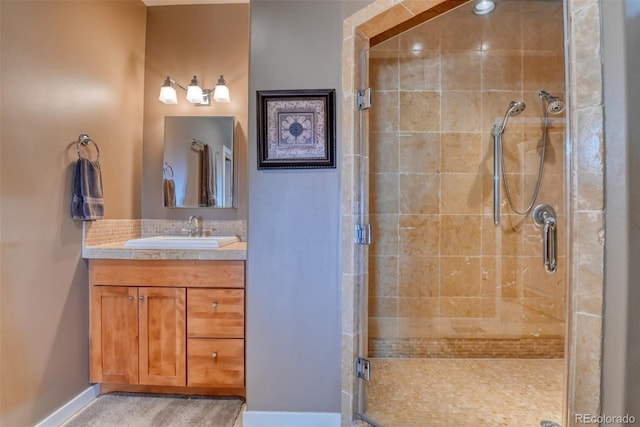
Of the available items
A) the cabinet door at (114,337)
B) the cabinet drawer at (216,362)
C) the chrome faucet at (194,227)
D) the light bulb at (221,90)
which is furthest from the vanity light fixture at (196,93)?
the cabinet drawer at (216,362)

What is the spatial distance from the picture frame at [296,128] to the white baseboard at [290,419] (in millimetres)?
1276

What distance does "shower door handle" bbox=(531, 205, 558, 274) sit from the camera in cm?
156

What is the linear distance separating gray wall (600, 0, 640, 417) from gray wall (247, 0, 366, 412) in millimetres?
1000

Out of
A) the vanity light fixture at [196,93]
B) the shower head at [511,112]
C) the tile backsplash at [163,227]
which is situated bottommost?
the tile backsplash at [163,227]

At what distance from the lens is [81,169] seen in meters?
1.69

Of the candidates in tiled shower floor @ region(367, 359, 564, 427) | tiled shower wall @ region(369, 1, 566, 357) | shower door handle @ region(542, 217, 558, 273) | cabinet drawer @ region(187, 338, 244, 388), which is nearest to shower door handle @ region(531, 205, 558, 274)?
shower door handle @ region(542, 217, 558, 273)

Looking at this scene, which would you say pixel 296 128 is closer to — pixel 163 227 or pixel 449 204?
pixel 449 204

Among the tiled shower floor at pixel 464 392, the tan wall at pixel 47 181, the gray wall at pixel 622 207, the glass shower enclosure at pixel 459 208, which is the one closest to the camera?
the gray wall at pixel 622 207

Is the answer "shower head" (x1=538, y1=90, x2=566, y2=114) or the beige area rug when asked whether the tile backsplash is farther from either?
"shower head" (x1=538, y1=90, x2=566, y2=114)

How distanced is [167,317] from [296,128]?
1.32 metres

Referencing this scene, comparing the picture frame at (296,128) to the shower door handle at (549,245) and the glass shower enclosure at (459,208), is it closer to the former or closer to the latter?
the glass shower enclosure at (459,208)

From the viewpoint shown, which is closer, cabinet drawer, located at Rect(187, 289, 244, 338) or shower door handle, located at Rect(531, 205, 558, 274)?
shower door handle, located at Rect(531, 205, 558, 274)

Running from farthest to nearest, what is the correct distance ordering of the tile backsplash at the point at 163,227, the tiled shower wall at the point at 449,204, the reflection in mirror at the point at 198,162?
1. the reflection in mirror at the point at 198,162
2. the tile backsplash at the point at 163,227
3. the tiled shower wall at the point at 449,204

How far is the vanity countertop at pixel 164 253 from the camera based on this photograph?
5.62 feet
